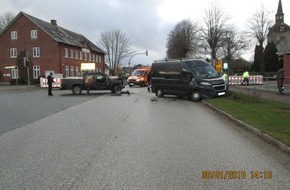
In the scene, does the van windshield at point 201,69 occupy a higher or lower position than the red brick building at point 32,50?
lower

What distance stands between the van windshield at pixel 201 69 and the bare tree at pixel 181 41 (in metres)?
57.7

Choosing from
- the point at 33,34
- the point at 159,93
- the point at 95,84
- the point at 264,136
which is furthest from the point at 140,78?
the point at 264,136

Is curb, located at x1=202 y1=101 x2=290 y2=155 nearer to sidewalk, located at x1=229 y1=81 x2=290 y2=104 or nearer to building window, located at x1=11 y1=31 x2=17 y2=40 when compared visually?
sidewalk, located at x1=229 y1=81 x2=290 y2=104

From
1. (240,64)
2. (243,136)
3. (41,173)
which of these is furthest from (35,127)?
(240,64)

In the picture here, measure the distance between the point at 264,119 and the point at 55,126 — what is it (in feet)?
21.6

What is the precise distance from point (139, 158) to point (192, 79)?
1494 centimetres

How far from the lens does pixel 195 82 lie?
69.9 feet

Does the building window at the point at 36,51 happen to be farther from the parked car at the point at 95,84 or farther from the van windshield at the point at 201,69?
the van windshield at the point at 201,69

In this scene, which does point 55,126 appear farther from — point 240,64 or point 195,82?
point 240,64

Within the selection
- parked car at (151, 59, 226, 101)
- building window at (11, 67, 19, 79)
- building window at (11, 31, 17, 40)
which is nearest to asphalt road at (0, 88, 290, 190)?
parked car at (151, 59, 226, 101)

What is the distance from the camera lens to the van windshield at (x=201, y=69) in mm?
21564

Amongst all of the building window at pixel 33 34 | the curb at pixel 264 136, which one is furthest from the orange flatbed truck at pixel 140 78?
the curb at pixel 264 136

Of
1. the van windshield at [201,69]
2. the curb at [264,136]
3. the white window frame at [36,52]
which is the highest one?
the white window frame at [36,52]

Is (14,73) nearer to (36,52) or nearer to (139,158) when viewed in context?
(36,52)
